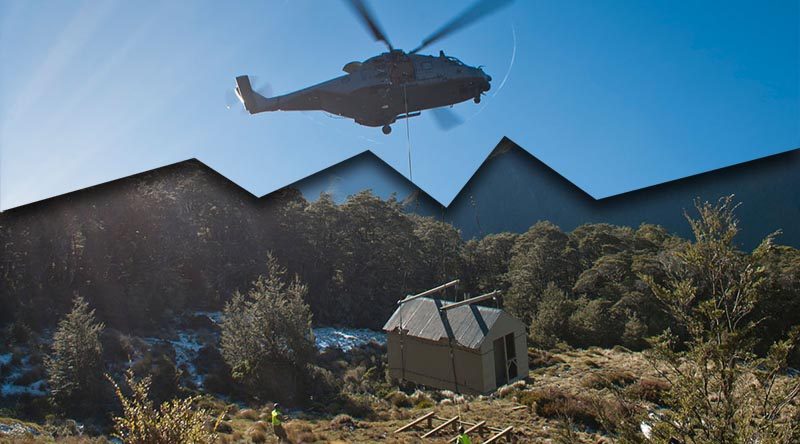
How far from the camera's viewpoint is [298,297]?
1681cm

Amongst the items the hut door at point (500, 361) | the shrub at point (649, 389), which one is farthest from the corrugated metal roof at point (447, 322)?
the shrub at point (649, 389)

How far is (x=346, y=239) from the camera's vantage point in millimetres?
26891

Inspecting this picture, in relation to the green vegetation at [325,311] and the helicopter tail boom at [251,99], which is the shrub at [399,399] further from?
the helicopter tail boom at [251,99]

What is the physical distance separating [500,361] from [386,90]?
3.64m

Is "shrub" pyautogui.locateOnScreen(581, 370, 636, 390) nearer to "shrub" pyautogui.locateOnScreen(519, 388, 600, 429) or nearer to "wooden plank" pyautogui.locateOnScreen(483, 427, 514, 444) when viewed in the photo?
"shrub" pyautogui.locateOnScreen(519, 388, 600, 429)

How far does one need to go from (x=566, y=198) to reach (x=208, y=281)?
20697mm

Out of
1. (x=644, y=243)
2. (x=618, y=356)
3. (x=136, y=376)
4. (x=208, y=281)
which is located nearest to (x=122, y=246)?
(x=208, y=281)

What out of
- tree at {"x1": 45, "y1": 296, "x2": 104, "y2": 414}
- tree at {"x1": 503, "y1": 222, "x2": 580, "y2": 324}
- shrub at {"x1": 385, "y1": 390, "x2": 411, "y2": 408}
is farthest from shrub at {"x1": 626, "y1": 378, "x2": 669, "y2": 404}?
tree at {"x1": 45, "y1": 296, "x2": 104, "y2": 414}

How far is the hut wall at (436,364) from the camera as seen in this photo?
19.7 ft

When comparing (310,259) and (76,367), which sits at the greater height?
(310,259)

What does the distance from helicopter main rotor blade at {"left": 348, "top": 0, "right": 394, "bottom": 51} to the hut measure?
295 centimetres

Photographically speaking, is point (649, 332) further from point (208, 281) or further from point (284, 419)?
point (208, 281)

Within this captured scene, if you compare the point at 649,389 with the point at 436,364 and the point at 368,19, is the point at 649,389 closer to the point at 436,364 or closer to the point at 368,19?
the point at 436,364

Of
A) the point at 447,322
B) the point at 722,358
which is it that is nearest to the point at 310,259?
the point at 447,322
